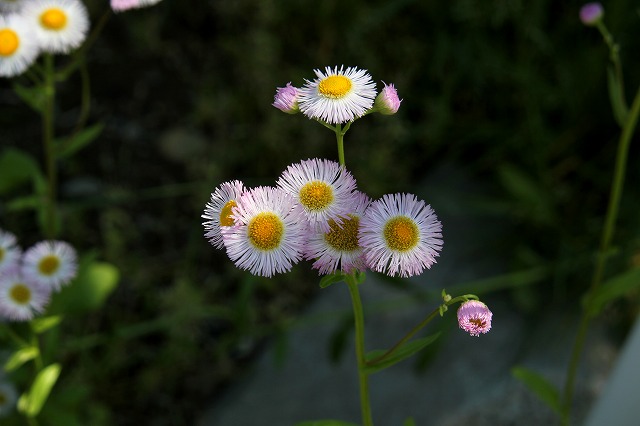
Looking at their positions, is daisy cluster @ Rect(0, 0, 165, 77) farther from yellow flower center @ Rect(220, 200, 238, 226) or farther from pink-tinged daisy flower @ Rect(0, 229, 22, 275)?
yellow flower center @ Rect(220, 200, 238, 226)

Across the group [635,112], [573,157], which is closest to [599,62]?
Answer: [573,157]

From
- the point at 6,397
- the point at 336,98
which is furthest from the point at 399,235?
the point at 6,397

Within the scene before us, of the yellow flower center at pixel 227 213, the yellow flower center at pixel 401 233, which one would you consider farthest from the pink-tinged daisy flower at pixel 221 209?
the yellow flower center at pixel 401 233

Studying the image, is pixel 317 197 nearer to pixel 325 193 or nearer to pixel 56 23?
pixel 325 193

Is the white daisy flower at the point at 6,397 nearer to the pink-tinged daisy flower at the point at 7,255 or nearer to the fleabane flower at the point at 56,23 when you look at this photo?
the pink-tinged daisy flower at the point at 7,255

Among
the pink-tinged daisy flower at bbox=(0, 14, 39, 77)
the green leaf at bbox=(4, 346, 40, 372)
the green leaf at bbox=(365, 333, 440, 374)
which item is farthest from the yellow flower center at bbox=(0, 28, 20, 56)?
the green leaf at bbox=(365, 333, 440, 374)

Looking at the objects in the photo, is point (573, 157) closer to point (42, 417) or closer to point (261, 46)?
point (261, 46)
